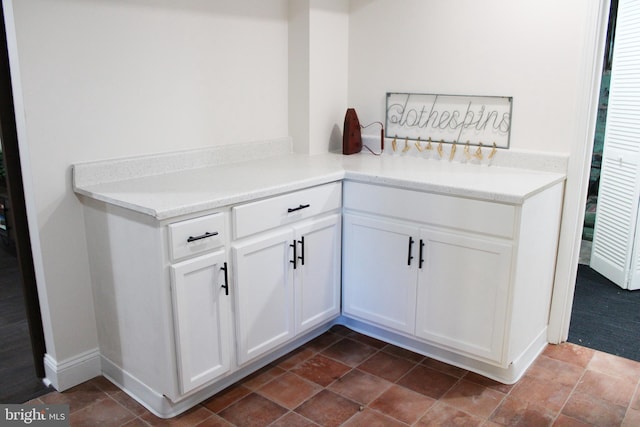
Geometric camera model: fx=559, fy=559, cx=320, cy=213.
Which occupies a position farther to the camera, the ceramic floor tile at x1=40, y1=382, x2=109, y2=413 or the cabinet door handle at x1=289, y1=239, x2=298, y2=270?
the cabinet door handle at x1=289, y1=239, x2=298, y2=270

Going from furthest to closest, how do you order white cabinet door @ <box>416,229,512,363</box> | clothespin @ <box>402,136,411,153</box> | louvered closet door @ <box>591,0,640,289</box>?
louvered closet door @ <box>591,0,640,289</box>, clothespin @ <box>402,136,411,153</box>, white cabinet door @ <box>416,229,512,363</box>

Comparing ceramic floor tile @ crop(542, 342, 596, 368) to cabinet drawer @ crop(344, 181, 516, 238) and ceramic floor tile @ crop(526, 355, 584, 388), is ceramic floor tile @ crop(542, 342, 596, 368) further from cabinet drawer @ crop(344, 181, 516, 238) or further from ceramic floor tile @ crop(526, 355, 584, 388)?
cabinet drawer @ crop(344, 181, 516, 238)

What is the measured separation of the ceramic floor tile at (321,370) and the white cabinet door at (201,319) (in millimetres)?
399

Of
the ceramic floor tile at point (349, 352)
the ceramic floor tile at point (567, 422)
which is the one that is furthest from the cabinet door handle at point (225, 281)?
the ceramic floor tile at point (567, 422)

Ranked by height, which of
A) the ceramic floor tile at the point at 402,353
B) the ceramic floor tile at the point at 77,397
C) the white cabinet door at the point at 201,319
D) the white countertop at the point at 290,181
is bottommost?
the ceramic floor tile at the point at 402,353

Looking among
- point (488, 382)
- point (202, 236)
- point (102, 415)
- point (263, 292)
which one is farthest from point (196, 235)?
point (488, 382)

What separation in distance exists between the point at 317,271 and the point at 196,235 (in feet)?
2.54

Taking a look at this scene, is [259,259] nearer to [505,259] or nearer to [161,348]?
[161,348]

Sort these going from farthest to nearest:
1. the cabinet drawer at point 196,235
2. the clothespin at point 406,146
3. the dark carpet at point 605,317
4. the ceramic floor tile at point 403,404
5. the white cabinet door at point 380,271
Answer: the clothespin at point 406,146
the dark carpet at point 605,317
the white cabinet door at point 380,271
the ceramic floor tile at point 403,404
the cabinet drawer at point 196,235

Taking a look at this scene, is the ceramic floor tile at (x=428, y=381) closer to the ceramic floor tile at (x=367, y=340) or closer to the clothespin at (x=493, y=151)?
the ceramic floor tile at (x=367, y=340)

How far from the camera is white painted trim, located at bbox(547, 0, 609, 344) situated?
238 centimetres

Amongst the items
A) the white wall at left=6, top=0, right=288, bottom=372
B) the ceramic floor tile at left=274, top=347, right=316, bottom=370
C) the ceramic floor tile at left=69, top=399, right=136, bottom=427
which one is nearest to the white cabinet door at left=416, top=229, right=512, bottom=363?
the ceramic floor tile at left=274, top=347, right=316, bottom=370

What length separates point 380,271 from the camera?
2.65 meters

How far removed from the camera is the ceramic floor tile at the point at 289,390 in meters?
2.29
